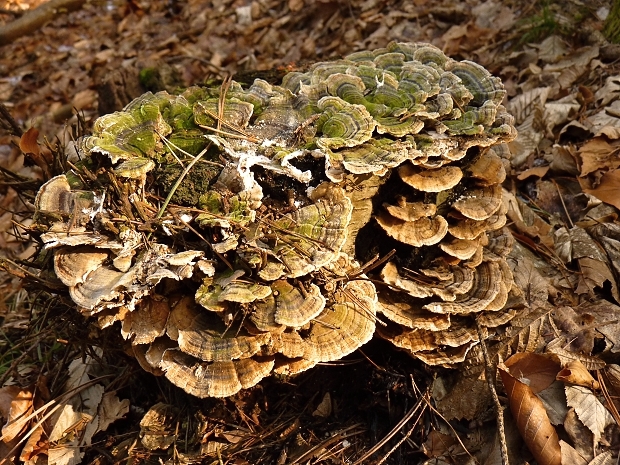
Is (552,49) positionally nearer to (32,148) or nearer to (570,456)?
(570,456)

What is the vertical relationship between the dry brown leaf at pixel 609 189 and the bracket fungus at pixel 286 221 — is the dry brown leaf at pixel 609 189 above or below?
below

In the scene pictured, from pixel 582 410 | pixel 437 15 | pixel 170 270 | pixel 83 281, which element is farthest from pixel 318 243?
pixel 437 15

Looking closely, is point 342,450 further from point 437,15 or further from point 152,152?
point 437,15

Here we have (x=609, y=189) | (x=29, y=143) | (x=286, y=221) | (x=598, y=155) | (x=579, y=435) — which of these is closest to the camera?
(x=286, y=221)

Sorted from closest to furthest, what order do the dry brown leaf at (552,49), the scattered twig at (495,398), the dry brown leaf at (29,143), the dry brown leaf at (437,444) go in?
the scattered twig at (495,398), the dry brown leaf at (437,444), the dry brown leaf at (29,143), the dry brown leaf at (552,49)

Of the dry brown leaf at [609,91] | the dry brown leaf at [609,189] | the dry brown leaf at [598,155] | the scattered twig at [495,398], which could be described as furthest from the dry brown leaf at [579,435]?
the dry brown leaf at [609,91]

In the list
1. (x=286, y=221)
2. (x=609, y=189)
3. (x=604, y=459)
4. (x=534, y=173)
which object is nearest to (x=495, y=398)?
(x=604, y=459)

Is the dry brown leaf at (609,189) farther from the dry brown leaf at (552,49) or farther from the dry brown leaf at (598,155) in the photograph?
the dry brown leaf at (552,49)
